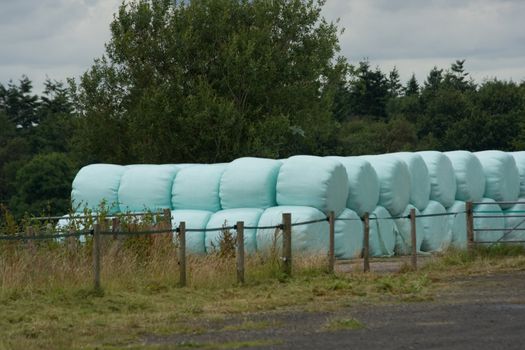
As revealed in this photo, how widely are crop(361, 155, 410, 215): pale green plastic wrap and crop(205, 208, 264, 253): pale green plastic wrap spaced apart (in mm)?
4226

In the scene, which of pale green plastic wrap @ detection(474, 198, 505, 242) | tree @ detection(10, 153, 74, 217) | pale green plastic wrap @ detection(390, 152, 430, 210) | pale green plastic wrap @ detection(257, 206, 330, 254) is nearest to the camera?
pale green plastic wrap @ detection(257, 206, 330, 254)

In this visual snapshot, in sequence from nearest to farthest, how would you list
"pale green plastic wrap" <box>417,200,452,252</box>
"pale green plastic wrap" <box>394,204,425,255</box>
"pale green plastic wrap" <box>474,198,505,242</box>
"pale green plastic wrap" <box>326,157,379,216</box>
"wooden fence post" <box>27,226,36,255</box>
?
"wooden fence post" <box>27,226,36,255</box> → "pale green plastic wrap" <box>326,157,379,216</box> → "pale green plastic wrap" <box>394,204,425,255</box> → "pale green plastic wrap" <box>417,200,452,252</box> → "pale green plastic wrap" <box>474,198,505,242</box>

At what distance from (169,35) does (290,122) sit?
599cm

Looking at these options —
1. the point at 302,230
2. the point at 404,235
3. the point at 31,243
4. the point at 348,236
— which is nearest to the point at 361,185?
the point at 348,236

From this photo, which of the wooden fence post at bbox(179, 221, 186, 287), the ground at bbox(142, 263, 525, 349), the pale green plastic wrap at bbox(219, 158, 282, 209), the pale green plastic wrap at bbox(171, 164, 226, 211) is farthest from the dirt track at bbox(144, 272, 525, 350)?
the pale green plastic wrap at bbox(171, 164, 226, 211)

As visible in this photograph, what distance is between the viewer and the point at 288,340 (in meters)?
12.8

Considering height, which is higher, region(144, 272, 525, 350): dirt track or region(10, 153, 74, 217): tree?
region(10, 153, 74, 217): tree

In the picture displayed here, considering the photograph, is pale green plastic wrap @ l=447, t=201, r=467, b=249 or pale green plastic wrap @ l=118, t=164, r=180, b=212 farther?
pale green plastic wrap @ l=447, t=201, r=467, b=249

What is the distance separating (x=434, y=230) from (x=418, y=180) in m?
1.35

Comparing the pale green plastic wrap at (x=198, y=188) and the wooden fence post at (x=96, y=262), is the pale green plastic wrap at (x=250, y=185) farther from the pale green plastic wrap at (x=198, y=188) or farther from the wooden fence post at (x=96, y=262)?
the wooden fence post at (x=96, y=262)

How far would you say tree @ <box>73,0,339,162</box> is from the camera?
150 ft

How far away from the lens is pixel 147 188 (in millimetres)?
29438

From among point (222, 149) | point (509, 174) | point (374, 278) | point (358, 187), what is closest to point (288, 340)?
point (374, 278)

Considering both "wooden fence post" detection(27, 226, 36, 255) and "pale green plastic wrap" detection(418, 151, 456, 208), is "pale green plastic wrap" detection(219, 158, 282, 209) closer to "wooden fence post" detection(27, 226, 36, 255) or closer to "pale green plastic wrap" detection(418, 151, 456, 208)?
"pale green plastic wrap" detection(418, 151, 456, 208)
